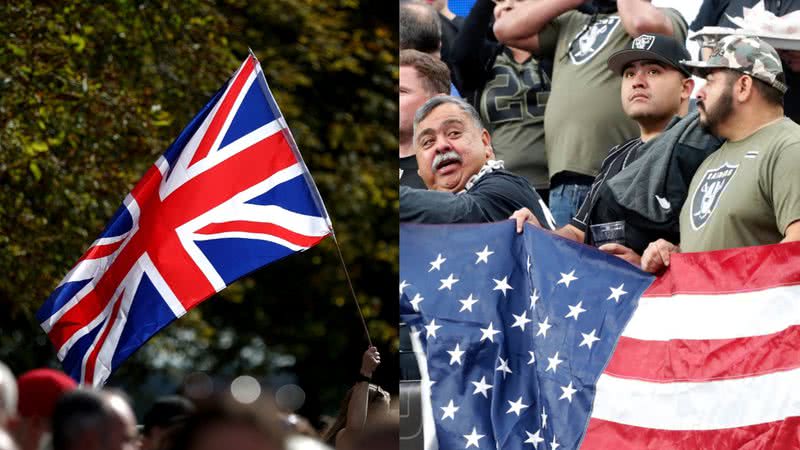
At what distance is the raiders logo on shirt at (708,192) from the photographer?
755 centimetres

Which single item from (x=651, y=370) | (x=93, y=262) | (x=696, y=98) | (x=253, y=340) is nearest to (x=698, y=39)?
(x=696, y=98)

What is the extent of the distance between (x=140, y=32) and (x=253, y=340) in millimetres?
7244

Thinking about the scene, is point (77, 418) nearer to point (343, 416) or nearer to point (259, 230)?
point (343, 416)

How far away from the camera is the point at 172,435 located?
3.46 metres

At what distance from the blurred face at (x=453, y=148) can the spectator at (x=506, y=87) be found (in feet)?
0.25

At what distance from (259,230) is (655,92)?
7.23 feet

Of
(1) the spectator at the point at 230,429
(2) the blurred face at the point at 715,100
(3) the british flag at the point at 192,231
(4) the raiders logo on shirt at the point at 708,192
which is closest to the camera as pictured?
(1) the spectator at the point at 230,429

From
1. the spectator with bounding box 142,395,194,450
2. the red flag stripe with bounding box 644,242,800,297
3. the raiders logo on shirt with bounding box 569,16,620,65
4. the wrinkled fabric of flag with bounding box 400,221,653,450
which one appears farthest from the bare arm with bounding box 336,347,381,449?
the raiders logo on shirt with bounding box 569,16,620,65

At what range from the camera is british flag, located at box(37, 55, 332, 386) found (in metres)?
8.31

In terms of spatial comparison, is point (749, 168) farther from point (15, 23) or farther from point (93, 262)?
point (15, 23)

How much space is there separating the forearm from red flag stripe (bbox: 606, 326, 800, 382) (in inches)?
68.1

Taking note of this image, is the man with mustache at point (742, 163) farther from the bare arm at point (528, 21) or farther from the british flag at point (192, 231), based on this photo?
the british flag at point (192, 231)

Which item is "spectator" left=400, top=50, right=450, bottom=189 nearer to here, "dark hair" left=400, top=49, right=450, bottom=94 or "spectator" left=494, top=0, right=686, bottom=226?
"dark hair" left=400, top=49, right=450, bottom=94

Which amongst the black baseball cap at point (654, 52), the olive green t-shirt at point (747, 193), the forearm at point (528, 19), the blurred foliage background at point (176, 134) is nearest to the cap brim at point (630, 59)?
the black baseball cap at point (654, 52)
